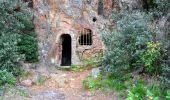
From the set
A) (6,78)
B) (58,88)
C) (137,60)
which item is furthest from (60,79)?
(137,60)

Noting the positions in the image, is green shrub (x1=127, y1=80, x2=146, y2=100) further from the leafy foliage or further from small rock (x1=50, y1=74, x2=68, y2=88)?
the leafy foliage

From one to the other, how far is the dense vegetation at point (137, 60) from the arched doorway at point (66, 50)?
399cm

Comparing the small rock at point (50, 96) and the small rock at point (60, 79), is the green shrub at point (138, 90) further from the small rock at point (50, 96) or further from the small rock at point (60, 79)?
the small rock at point (60, 79)

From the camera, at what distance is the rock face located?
1750 cm

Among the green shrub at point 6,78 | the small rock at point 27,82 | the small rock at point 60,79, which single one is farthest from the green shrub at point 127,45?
the green shrub at point 6,78

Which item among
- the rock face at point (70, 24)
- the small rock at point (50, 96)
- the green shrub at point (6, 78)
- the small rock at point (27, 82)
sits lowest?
the small rock at point (50, 96)

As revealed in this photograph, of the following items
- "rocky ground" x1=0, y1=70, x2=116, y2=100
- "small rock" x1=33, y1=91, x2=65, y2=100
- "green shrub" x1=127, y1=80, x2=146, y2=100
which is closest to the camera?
"green shrub" x1=127, y1=80, x2=146, y2=100

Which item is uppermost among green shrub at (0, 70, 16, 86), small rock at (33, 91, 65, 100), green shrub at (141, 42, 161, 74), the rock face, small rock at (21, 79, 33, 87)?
the rock face

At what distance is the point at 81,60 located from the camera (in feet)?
57.2

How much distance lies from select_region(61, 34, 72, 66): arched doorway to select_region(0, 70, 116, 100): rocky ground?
7.00ft

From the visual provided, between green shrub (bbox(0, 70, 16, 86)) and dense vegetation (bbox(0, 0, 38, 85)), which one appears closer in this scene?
green shrub (bbox(0, 70, 16, 86))

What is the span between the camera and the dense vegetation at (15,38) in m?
14.4

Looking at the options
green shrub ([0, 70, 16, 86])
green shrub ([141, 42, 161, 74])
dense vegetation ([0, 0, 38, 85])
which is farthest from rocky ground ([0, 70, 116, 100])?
green shrub ([141, 42, 161, 74])

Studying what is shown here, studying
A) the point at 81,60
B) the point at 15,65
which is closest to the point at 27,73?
the point at 15,65
